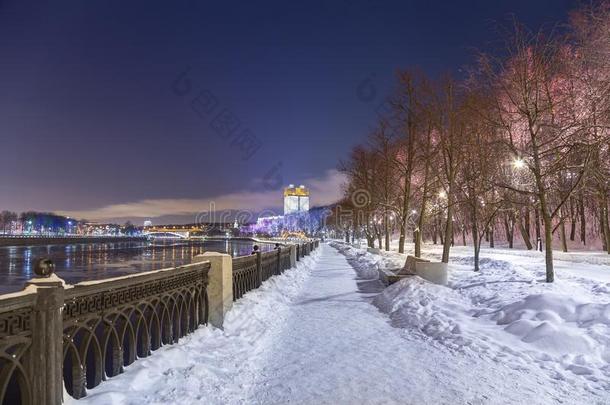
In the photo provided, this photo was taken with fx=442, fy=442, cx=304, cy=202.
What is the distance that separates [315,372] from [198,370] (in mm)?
1683

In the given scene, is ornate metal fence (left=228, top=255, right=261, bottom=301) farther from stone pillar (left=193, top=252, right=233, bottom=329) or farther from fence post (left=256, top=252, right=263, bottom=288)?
stone pillar (left=193, top=252, right=233, bottom=329)

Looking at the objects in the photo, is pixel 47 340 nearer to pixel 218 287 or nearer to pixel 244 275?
pixel 218 287

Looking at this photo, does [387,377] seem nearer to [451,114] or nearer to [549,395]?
[549,395]

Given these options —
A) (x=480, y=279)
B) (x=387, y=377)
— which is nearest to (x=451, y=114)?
(x=480, y=279)

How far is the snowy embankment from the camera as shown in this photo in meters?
6.42

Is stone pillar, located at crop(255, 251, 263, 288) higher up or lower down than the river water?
higher up

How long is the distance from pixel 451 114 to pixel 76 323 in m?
21.0

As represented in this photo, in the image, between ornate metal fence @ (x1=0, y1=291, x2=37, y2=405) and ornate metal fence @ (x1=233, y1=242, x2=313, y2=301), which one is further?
ornate metal fence @ (x1=233, y1=242, x2=313, y2=301)

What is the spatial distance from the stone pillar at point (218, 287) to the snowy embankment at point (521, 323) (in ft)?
12.6

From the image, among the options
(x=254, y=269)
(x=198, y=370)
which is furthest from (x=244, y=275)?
(x=198, y=370)

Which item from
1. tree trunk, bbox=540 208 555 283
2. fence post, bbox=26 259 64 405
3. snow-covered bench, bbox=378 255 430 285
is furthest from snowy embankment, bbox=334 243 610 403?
fence post, bbox=26 259 64 405

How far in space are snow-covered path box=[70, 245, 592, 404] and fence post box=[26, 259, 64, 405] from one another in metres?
0.56

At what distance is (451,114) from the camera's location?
22.3m

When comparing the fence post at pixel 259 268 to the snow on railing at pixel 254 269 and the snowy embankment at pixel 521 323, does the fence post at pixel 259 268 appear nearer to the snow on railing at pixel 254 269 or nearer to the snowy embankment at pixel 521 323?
the snow on railing at pixel 254 269
